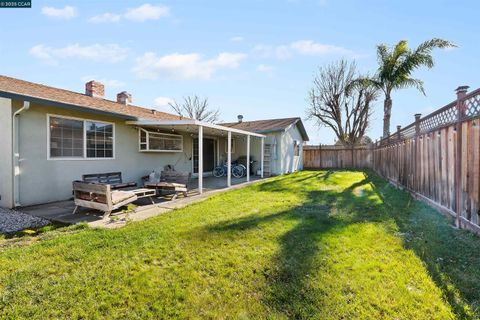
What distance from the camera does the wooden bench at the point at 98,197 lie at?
5.07 metres

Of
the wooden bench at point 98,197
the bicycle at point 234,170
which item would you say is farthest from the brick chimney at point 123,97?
the wooden bench at point 98,197

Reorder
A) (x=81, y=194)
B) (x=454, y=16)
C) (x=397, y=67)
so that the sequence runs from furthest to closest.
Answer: (x=397, y=67) → (x=454, y=16) → (x=81, y=194)

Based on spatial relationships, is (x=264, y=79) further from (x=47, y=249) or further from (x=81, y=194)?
(x=47, y=249)

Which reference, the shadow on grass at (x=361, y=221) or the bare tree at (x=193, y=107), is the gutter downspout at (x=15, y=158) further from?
the bare tree at (x=193, y=107)

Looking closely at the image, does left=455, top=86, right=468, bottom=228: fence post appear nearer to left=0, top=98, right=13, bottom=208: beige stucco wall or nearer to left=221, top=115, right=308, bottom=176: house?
left=0, top=98, right=13, bottom=208: beige stucco wall

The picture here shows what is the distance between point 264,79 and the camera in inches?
614

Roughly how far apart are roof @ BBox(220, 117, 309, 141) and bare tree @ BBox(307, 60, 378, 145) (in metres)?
7.44

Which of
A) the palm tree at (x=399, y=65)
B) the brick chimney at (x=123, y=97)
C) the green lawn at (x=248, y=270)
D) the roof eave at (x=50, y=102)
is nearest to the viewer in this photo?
the green lawn at (x=248, y=270)

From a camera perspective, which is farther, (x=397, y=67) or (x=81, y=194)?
(x=397, y=67)

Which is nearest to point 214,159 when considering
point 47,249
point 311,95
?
point 47,249

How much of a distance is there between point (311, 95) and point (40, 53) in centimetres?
2208

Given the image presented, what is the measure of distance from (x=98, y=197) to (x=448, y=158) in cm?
697

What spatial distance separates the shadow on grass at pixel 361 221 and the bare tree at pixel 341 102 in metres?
18.9

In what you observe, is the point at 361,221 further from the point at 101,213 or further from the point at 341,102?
the point at 341,102
